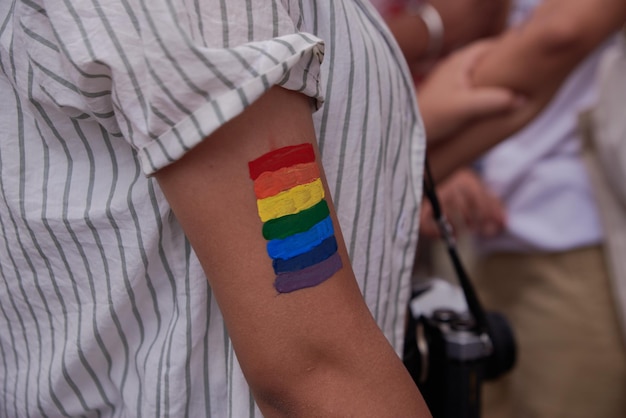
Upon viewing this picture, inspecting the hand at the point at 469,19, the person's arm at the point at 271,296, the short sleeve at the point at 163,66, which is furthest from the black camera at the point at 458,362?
the hand at the point at 469,19

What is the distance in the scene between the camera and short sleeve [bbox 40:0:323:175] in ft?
1.58

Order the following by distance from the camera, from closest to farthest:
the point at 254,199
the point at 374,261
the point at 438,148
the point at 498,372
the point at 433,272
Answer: the point at 254,199, the point at 374,261, the point at 498,372, the point at 438,148, the point at 433,272

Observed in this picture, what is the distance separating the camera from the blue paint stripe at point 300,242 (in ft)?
1.70

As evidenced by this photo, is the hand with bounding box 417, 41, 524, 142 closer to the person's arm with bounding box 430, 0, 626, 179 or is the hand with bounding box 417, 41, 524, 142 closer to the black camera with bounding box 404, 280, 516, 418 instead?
the person's arm with bounding box 430, 0, 626, 179

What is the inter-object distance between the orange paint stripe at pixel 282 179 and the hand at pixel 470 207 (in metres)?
1.03

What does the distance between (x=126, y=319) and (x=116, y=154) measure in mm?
175

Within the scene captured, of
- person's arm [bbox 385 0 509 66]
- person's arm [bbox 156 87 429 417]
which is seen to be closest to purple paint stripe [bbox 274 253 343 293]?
person's arm [bbox 156 87 429 417]

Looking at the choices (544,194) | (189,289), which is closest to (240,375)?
(189,289)

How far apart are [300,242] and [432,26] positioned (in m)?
1.10

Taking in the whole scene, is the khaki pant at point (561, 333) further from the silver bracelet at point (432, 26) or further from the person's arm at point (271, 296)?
the person's arm at point (271, 296)

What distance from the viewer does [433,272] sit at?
2.75 m

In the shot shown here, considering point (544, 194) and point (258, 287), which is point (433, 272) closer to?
point (544, 194)

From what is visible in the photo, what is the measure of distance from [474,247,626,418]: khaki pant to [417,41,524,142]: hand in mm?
536

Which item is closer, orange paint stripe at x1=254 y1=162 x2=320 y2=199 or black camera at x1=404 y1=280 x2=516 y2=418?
orange paint stripe at x1=254 y1=162 x2=320 y2=199
